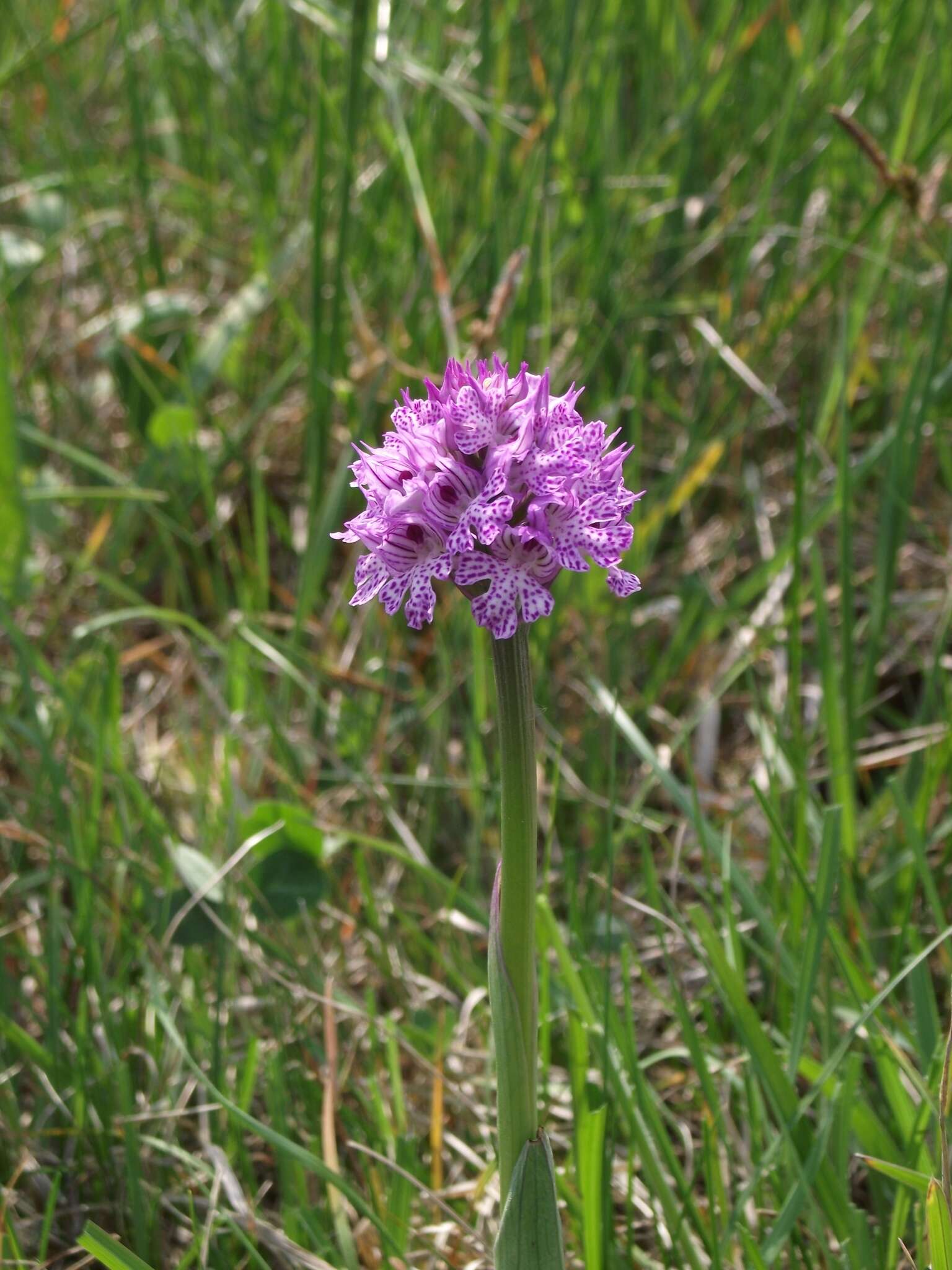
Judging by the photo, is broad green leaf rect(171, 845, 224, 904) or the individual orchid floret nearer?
the individual orchid floret

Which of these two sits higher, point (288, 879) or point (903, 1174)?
point (288, 879)

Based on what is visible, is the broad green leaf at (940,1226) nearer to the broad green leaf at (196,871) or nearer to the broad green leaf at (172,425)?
the broad green leaf at (196,871)

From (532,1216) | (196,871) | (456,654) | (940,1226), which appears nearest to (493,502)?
(532,1216)

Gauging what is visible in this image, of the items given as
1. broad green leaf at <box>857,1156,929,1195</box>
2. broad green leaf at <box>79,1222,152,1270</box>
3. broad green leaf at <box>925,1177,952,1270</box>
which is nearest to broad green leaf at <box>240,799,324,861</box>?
broad green leaf at <box>79,1222,152,1270</box>

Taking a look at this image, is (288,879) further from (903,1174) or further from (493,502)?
(493,502)

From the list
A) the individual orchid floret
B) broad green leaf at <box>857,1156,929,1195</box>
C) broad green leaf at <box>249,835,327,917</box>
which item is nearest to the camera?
the individual orchid floret

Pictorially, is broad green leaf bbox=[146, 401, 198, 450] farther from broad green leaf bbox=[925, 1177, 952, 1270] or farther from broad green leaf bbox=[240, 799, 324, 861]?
broad green leaf bbox=[925, 1177, 952, 1270]

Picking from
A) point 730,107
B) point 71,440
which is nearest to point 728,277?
point 730,107
